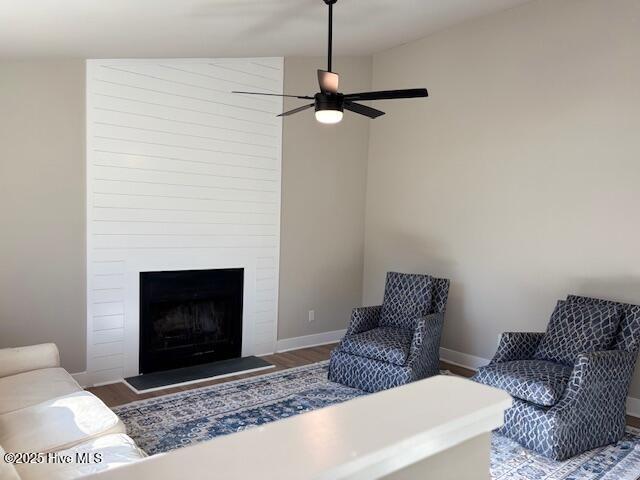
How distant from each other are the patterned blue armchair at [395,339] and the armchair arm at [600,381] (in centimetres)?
119

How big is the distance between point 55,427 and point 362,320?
2747 millimetres

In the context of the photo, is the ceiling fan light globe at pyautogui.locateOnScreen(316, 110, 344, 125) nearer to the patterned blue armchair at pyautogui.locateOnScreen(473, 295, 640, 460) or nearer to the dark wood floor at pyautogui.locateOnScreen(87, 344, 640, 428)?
the patterned blue armchair at pyautogui.locateOnScreen(473, 295, 640, 460)

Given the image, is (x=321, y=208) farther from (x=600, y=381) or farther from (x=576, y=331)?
(x=600, y=381)

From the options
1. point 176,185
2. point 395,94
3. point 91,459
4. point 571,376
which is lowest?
point 91,459

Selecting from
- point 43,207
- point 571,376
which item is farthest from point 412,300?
point 43,207

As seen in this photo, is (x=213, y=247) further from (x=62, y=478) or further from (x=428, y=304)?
(x=62, y=478)

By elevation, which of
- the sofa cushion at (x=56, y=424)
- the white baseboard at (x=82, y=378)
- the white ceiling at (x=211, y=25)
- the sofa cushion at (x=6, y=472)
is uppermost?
the white ceiling at (x=211, y=25)

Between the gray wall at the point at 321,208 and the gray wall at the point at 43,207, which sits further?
the gray wall at the point at 321,208

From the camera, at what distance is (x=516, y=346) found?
12.4 ft

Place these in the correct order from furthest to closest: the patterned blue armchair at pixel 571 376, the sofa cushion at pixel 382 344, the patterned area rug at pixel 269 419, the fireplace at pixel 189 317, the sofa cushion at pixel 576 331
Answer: the fireplace at pixel 189 317, the sofa cushion at pixel 382 344, the sofa cushion at pixel 576 331, the patterned blue armchair at pixel 571 376, the patterned area rug at pixel 269 419

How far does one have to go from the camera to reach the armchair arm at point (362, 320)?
4.53 meters

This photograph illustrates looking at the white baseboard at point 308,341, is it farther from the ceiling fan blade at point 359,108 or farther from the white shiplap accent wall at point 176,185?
the ceiling fan blade at point 359,108

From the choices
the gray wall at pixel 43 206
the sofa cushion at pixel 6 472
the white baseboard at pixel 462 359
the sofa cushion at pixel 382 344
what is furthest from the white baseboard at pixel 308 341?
the sofa cushion at pixel 6 472

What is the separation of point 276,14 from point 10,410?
3004 millimetres
